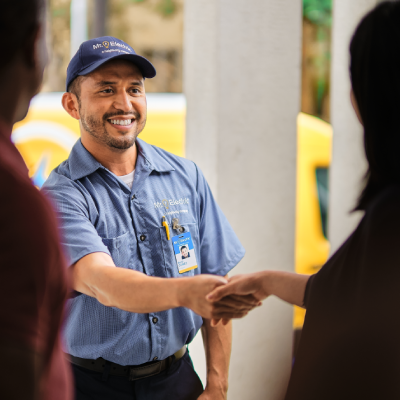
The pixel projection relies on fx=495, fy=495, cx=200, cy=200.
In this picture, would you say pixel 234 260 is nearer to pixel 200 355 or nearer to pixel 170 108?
pixel 200 355

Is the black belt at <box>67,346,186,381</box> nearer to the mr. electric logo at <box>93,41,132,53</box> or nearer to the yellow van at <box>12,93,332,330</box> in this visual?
the mr. electric logo at <box>93,41,132,53</box>

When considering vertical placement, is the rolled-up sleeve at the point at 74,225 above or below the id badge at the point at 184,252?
above

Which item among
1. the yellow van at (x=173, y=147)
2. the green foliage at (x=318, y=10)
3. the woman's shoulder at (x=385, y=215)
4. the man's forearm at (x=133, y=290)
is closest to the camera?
the woman's shoulder at (x=385, y=215)

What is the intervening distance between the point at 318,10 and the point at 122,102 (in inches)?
395

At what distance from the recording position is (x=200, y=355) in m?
2.63

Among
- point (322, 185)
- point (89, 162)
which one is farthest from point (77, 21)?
point (89, 162)

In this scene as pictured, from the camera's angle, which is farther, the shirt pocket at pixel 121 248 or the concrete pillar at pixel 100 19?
the concrete pillar at pixel 100 19

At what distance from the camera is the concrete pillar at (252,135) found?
2578 mm

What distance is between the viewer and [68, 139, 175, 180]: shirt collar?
1.76 meters

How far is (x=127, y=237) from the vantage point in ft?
5.72

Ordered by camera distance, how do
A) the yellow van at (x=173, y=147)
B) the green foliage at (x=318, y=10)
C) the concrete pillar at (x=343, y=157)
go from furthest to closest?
the green foliage at (x=318, y=10), the yellow van at (x=173, y=147), the concrete pillar at (x=343, y=157)

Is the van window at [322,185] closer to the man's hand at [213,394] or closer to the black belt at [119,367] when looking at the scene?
the man's hand at [213,394]

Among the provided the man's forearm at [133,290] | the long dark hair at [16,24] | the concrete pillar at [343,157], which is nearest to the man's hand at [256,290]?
the man's forearm at [133,290]

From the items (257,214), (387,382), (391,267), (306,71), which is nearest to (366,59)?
(391,267)
